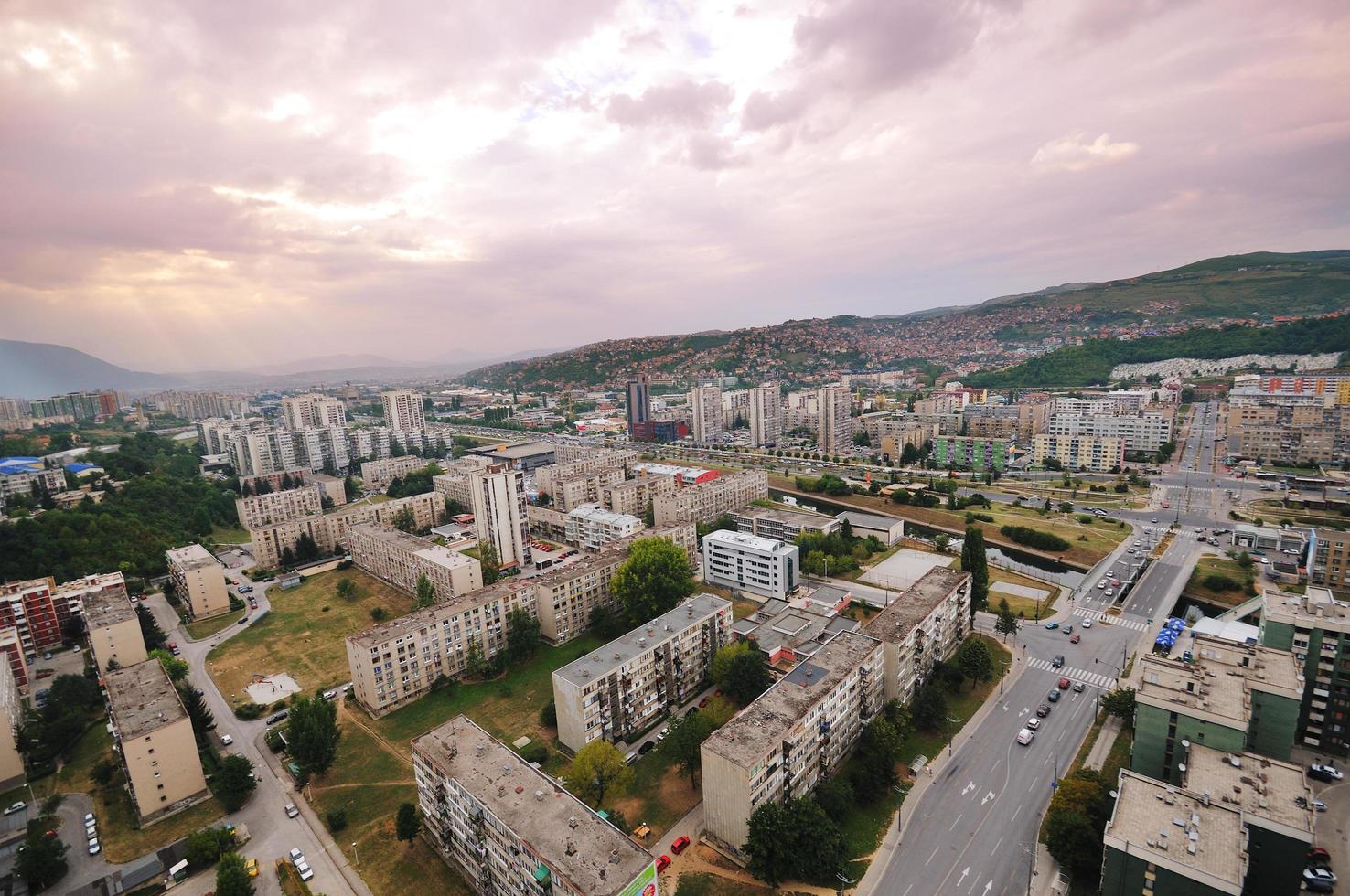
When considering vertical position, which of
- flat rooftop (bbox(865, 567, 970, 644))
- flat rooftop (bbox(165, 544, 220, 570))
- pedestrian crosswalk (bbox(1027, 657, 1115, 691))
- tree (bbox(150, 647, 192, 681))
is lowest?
pedestrian crosswalk (bbox(1027, 657, 1115, 691))

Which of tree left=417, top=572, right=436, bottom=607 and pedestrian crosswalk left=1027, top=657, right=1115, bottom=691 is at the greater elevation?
tree left=417, top=572, right=436, bottom=607

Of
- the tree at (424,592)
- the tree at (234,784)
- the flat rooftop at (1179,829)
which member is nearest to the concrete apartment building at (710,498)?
the tree at (424,592)

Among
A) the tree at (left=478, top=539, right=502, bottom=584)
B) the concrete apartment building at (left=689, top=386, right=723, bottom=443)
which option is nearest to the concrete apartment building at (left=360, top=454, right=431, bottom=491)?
the tree at (left=478, top=539, right=502, bottom=584)

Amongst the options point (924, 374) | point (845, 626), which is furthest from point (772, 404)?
point (924, 374)

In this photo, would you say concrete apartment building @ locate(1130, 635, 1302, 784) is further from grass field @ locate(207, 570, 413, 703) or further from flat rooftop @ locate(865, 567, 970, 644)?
grass field @ locate(207, 570, 413, 703)

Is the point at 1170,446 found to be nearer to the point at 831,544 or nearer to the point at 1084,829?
the point at 831,544

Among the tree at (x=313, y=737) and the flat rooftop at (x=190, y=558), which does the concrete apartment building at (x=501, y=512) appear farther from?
the tree at (x=313, y=737)

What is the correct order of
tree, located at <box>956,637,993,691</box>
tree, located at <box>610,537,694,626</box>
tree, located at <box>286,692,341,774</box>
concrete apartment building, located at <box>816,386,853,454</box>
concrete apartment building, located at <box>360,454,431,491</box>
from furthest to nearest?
concrete apartment building, located at <box>816,386,853,454</box>, concrete apartment building, located at <box>360,454,431,491</box>, tree, located at <box>610,537,694,626</box>, tree, located at <box>956,637,993,691</box>, tree, located at <box>286,692,341,774</box>

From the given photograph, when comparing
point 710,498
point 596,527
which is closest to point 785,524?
point 710,498
